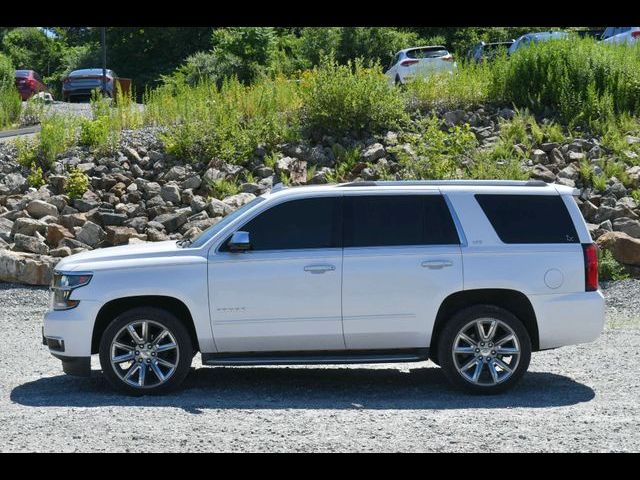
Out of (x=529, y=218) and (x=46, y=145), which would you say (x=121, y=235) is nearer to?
(x=46, y=145)

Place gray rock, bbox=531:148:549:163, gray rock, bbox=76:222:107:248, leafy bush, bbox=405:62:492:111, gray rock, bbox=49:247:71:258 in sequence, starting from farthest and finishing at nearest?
1. leafy bush, bbox=405:62:492:111
2. gray rock, bbox=531:148:549:163
3. gray rock, bbox=76:222:107:248
4. gray rock, bbox=49:247:71:258

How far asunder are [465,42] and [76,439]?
3820 cm

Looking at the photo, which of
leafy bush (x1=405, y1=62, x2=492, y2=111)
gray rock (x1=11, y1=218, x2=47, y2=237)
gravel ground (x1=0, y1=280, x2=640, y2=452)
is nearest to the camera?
gravel ground (x1=0, y1=280, x2=640, y2=452)

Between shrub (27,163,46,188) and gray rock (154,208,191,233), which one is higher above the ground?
shrub (27,163,46,188)

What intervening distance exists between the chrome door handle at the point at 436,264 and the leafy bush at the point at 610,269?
630 cm

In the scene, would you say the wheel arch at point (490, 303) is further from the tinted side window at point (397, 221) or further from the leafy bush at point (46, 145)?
the leafy bush at point (46, 145)

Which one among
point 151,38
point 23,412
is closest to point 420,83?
point 23,412

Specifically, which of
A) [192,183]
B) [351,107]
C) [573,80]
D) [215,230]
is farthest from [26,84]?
[215,230]

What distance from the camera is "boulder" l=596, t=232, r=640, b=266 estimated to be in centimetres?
1506

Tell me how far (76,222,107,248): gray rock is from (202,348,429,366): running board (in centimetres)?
717

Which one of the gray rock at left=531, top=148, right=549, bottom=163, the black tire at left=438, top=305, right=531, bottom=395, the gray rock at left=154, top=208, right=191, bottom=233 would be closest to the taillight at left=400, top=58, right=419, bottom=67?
the gray rock at left=531, top=148, right=549, bottom=163

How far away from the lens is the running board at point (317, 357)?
30.2ft

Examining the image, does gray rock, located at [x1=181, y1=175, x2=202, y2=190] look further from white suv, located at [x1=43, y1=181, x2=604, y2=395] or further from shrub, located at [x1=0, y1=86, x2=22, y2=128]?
white suv, located at [x1=43, y1=181, x2=604, y2=395]

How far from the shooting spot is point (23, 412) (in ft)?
28.0
